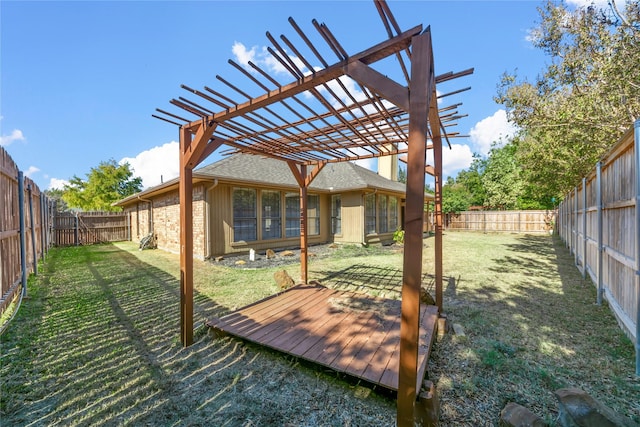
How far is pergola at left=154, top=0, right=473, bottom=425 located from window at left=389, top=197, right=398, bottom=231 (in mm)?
9633

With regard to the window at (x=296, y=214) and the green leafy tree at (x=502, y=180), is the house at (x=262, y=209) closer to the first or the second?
the window at (x=296, y=214)

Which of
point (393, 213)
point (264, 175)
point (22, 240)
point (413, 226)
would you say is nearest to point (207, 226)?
point (264, 175)

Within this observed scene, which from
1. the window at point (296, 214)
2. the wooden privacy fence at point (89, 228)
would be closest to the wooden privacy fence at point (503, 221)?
the window at point (296, 214)

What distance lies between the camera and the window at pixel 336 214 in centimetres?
1188

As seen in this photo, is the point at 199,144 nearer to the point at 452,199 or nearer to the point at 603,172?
the point at 603,172

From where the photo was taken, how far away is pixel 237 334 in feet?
9.85

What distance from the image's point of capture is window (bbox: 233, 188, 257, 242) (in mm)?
8969

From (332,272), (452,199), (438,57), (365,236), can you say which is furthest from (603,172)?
(452,199)

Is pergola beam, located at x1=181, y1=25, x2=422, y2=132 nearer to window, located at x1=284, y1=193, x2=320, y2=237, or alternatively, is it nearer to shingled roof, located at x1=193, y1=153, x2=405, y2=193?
shingled roof, located at x1=193, y1=153, x2=405, y2=193

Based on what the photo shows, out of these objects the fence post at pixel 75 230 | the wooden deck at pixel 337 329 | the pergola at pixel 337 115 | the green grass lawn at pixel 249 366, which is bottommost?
the green grass lawn at pixel 249 366

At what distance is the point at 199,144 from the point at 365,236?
912cm

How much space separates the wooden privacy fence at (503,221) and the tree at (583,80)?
41.8ft

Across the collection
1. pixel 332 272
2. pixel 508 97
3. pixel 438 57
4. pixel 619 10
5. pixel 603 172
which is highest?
pixel 619 10

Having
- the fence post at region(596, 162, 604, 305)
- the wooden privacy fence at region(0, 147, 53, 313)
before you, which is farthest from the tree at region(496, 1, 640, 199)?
the wooden privacy fence at region(0, 147, 53, 313)
